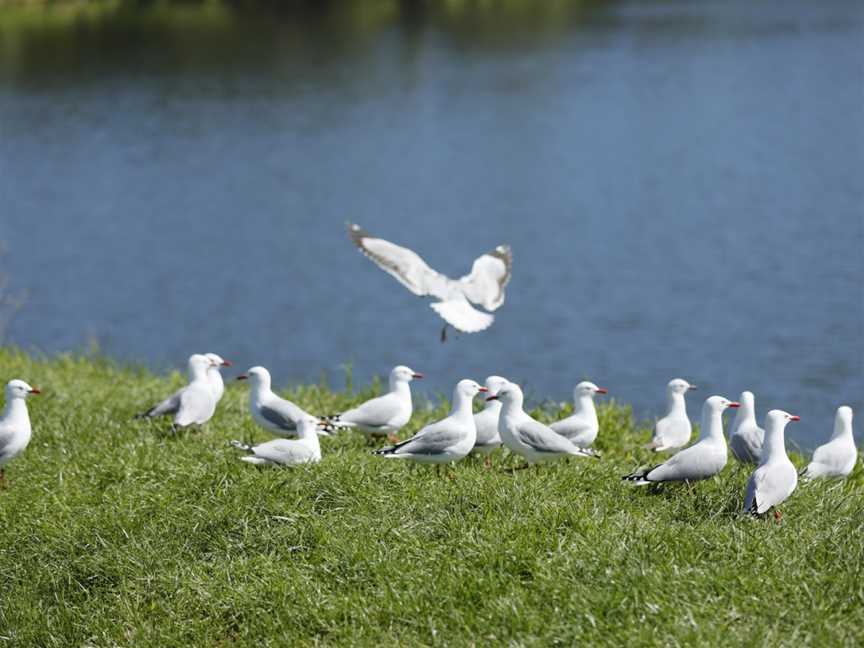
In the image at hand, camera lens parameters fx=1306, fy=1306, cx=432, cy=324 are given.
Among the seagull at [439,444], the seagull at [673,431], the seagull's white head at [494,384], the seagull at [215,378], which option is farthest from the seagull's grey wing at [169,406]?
the seagull at [673,431]

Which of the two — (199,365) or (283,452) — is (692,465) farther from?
(199,365)

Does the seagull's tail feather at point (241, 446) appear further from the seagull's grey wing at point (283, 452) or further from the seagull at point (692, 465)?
the seagull at point (692, 465)

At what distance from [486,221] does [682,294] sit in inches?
230

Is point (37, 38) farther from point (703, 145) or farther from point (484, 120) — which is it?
point (703, 145)

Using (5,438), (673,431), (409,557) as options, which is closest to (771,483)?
(409,557)

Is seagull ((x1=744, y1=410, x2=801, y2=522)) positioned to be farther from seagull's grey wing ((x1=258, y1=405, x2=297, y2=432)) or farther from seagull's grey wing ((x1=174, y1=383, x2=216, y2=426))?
seagull's grey wing ((x1=174, y1=383, x2=216, y2=426))

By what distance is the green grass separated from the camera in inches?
234

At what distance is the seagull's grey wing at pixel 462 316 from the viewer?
9270 millimetres

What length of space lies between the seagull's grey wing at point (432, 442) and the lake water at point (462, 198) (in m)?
6.93

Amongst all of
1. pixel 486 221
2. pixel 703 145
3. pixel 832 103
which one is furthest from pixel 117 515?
pixel 832 103

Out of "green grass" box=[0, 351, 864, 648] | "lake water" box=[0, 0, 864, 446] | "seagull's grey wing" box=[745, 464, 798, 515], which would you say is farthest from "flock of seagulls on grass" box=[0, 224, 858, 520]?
"lake water" box=[0, 0, 864, 446]

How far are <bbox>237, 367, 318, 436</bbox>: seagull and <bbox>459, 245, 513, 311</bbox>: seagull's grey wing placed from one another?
1.74 m

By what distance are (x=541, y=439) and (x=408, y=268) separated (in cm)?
254

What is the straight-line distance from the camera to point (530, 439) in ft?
25.8
